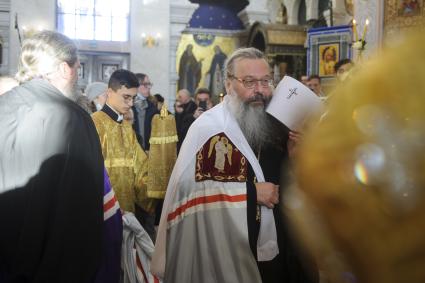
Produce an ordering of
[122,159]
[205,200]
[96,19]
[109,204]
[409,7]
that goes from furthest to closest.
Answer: [96,19], [409,7], [122,159], [205,200], [109,204]

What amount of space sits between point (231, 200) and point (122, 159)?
150 cm

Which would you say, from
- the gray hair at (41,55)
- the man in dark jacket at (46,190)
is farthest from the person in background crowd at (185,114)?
the man in dark jacket at (46,190)

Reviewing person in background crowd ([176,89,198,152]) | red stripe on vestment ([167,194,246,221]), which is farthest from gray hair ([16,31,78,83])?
person in background crowd ([176,89,198,152])

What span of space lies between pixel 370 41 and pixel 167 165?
5729 millimetres

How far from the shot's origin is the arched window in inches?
789

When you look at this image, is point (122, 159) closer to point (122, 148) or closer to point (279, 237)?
point (122, 148)

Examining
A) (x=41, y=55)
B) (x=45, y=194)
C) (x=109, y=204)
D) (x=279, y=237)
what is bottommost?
(x=279, y=237)

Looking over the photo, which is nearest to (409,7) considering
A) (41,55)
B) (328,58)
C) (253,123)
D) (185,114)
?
(328,58)

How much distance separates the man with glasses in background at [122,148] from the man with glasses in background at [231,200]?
44.4 inches

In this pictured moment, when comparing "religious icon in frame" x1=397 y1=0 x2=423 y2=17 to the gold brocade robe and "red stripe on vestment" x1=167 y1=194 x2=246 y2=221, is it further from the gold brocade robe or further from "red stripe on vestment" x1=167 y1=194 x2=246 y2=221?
"red stripe on vestment" x1=167 y1=194 x2=246 y2=221

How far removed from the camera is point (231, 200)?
98.3 inches

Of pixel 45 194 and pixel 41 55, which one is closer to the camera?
pixel 45 194

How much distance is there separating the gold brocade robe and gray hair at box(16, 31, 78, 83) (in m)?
1.57

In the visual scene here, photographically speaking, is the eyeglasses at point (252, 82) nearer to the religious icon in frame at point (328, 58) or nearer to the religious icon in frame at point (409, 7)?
the religious icon in frame at point (409, 7)
